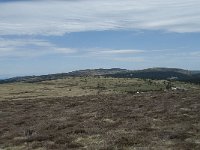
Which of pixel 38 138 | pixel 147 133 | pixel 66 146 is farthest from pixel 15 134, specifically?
pixel 147 133

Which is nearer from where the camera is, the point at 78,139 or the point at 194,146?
the point at 194,146

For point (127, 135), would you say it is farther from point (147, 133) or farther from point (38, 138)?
point (38, 138)

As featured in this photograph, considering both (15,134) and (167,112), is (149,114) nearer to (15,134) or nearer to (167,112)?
(167,112)

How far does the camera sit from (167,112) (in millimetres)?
37281

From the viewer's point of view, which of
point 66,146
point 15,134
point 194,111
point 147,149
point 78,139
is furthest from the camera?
point 194,111

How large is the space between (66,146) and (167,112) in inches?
623

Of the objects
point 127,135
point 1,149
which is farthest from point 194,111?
point 1,149

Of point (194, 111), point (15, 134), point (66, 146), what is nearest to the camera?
point (66, 146)

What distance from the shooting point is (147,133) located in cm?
2655

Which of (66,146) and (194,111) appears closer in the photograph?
(66,146)

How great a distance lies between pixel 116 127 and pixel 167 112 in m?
8.43

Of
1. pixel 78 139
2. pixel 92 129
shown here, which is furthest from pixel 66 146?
pixel 92 129

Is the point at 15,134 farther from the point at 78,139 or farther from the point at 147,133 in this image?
the point at 147,133

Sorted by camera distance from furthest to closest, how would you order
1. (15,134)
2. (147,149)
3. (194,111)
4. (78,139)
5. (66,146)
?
(194,111)
(15,134)
(78,139)
(66,146)
(147,149)
